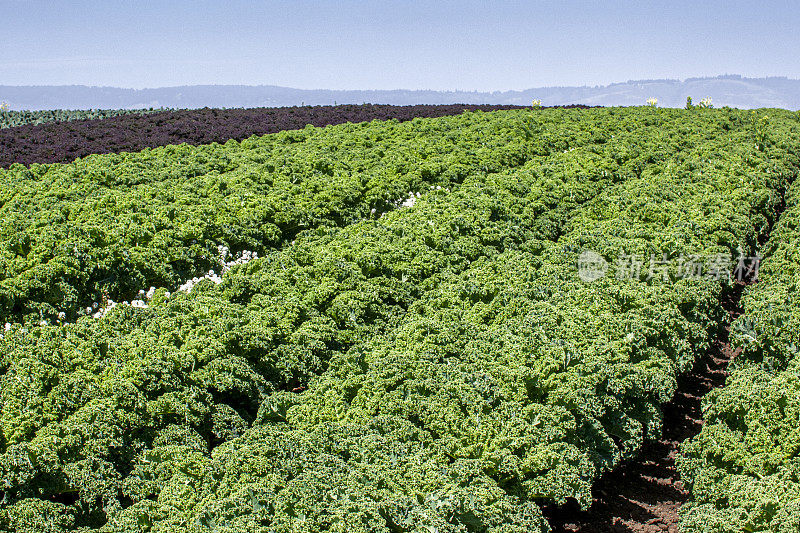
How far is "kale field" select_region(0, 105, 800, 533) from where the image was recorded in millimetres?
6086

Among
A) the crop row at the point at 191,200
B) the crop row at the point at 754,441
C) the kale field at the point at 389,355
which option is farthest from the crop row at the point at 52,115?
the crop row at the point at 754,441

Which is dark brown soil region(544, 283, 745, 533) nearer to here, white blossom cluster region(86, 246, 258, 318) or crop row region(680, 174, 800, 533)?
crop row region(680, 174, 800, 533)

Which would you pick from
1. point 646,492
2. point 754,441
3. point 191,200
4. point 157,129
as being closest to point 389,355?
point 646,492

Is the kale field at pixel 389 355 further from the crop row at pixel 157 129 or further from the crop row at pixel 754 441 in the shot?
the crop row at pixel 157 129

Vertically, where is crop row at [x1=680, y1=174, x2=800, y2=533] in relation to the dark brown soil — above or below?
above

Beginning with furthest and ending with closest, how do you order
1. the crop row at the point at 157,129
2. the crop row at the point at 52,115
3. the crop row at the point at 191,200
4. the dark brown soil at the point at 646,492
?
the crop row at the point at 52,115, the crop row at the point at 157,129, the crop row at the point at 191,200, the dark brown soil at the point at 646,492

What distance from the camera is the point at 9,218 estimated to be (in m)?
11.9

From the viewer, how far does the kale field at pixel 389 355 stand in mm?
6086

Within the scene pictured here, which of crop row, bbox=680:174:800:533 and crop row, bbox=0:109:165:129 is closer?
crop row, bbox=680:174:800:533

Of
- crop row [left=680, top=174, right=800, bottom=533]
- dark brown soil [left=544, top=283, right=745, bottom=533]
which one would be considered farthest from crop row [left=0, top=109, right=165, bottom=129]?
crop row [left=680, top=174, right=800, bottom=533]

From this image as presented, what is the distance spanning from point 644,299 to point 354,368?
430 cm

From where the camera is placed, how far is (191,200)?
13617mm

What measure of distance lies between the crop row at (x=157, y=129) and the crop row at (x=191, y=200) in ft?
9.63

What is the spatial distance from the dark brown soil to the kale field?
38mm
